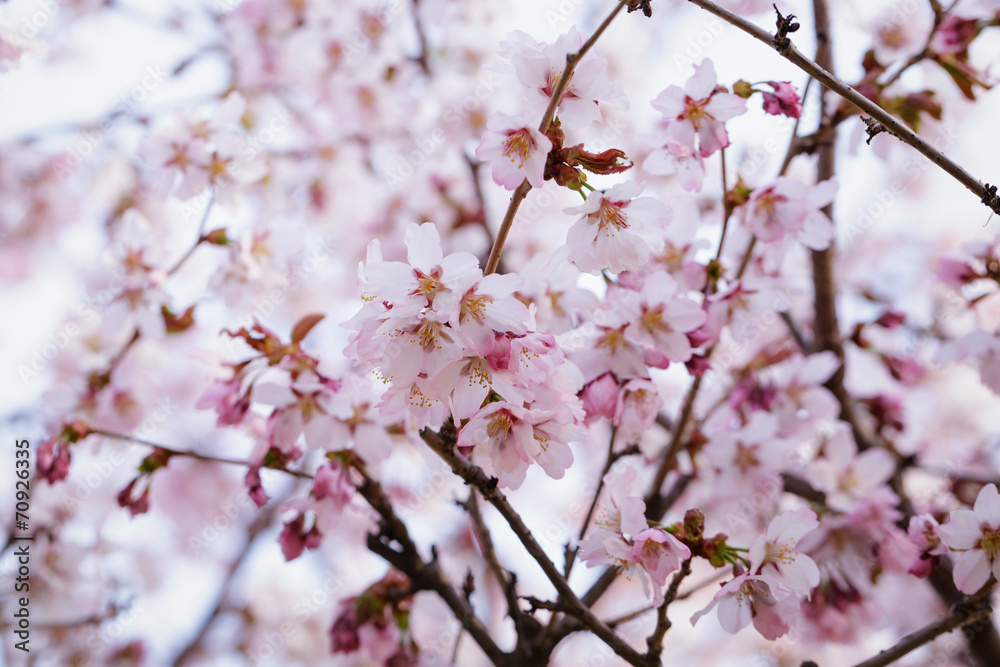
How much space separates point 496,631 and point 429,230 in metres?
4.02

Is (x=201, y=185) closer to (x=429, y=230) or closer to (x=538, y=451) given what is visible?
(x=429, y=230)

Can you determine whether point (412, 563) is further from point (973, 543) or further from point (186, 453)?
point (973, 543)

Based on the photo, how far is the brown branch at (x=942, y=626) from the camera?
1.21 metres

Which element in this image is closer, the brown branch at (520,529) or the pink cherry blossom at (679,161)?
the brown branch at (520,529)

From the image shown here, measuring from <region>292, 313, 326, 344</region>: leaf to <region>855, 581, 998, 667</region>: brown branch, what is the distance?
1234mm

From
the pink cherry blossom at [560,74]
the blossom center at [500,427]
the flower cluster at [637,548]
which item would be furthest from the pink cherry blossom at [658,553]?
the pink cherry blossom at [560,74]

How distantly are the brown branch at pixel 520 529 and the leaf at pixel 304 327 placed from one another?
0.48m

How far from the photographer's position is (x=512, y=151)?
3.27 feet

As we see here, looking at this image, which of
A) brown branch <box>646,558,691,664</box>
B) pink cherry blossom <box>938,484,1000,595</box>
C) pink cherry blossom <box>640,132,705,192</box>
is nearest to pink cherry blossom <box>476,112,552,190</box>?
pink cherry blossom <box>640,132,705,192</box>

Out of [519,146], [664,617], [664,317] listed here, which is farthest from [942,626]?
[519,146]

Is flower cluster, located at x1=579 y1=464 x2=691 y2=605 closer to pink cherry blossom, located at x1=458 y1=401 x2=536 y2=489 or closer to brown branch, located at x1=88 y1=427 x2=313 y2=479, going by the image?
pink cherry blossom, located at x1=458 y1=401 x2=536 y2=489

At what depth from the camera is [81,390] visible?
2.19m

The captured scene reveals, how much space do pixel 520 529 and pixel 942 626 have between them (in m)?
0.80

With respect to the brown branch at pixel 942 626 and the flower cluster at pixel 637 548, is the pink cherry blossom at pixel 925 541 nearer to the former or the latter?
the brown branch at pixel 942 626
